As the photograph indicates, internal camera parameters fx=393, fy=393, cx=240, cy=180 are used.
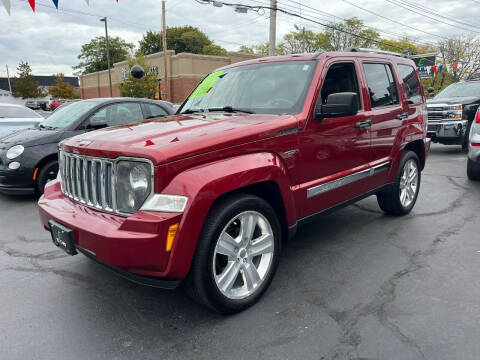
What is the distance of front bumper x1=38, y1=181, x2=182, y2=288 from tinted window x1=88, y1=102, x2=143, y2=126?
14.4 feet

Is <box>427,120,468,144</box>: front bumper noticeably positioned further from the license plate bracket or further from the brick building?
the brick building

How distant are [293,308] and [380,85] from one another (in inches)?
109

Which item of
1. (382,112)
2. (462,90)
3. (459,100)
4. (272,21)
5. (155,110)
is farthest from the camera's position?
(272,21)

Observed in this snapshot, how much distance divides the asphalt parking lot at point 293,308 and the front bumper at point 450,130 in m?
6.37

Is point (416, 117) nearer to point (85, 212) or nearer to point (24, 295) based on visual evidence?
point (85, 212)

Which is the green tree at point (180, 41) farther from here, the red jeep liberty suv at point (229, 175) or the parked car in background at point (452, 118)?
the red jeep liberty suv at point (229, 175)

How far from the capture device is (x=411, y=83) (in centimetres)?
507

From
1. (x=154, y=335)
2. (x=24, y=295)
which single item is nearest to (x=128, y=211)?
(x=154, y=335)

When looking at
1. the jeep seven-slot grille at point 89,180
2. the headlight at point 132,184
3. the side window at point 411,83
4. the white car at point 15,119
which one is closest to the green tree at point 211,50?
the white car at point 15,119

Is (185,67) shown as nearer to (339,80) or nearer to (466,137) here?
(466,137)

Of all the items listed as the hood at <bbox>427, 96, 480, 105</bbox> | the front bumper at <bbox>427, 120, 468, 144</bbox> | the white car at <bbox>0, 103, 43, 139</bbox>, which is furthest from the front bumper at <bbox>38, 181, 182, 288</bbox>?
the hood at <bbox>427, 96, 480, 105</bbox>

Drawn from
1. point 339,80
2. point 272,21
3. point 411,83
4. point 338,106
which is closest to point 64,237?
point 338,106

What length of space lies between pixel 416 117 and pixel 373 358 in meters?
3.48

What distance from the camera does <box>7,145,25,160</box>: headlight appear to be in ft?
19.5
